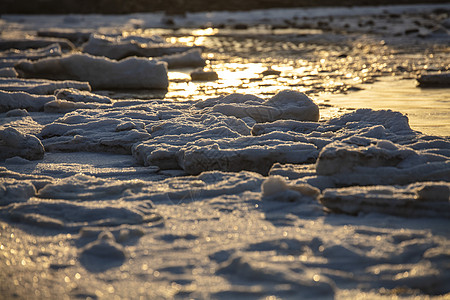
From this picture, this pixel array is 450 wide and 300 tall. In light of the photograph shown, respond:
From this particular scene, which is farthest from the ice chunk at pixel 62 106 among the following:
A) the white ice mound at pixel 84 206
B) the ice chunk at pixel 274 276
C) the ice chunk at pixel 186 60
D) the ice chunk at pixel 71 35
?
the ice chunk at pixel 71 35

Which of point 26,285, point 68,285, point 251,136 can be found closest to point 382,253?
point 68,285

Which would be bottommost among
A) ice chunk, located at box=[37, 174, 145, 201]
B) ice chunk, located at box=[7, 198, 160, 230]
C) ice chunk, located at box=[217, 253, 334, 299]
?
ice chunk, located at box=[37, 174, 145, 201]

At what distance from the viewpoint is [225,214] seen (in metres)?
3.04

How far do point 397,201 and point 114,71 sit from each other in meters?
6.08

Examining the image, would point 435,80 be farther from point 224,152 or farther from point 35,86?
point 35,86

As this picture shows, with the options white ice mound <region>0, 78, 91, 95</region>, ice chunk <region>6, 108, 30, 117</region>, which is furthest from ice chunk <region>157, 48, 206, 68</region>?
ice chunk <region>6, 108, 30, 117</region>

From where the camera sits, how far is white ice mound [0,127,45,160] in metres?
4.36

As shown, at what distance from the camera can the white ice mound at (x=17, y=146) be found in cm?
436

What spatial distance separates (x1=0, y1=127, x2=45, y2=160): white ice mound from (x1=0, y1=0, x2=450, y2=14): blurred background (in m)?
29.9

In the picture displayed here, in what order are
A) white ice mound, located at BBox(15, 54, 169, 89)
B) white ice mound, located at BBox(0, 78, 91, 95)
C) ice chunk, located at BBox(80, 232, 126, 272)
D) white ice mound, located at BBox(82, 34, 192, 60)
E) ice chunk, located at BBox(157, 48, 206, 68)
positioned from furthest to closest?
white ice mound, located at BBox(82, 34, 192, 60), ice chunk, located at BBox(157, 48, 206, 68), white ice mound, located at BBox(15, 54, 169, 89), white ice mound, located at BBox(0, 78, 91, 95), ice chunk, located at BBox(80, 232, 126, 272)

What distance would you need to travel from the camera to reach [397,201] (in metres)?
2.95

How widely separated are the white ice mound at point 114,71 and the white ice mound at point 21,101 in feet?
6.20

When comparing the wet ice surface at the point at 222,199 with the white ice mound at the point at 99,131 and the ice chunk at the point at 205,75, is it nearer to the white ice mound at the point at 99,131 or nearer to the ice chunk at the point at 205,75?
the white ice mound at the point at 99,131

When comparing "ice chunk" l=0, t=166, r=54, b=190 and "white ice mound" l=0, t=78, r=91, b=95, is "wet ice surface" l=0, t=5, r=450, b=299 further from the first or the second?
"white ice mound" l=0, t=78, r=91, b=95
